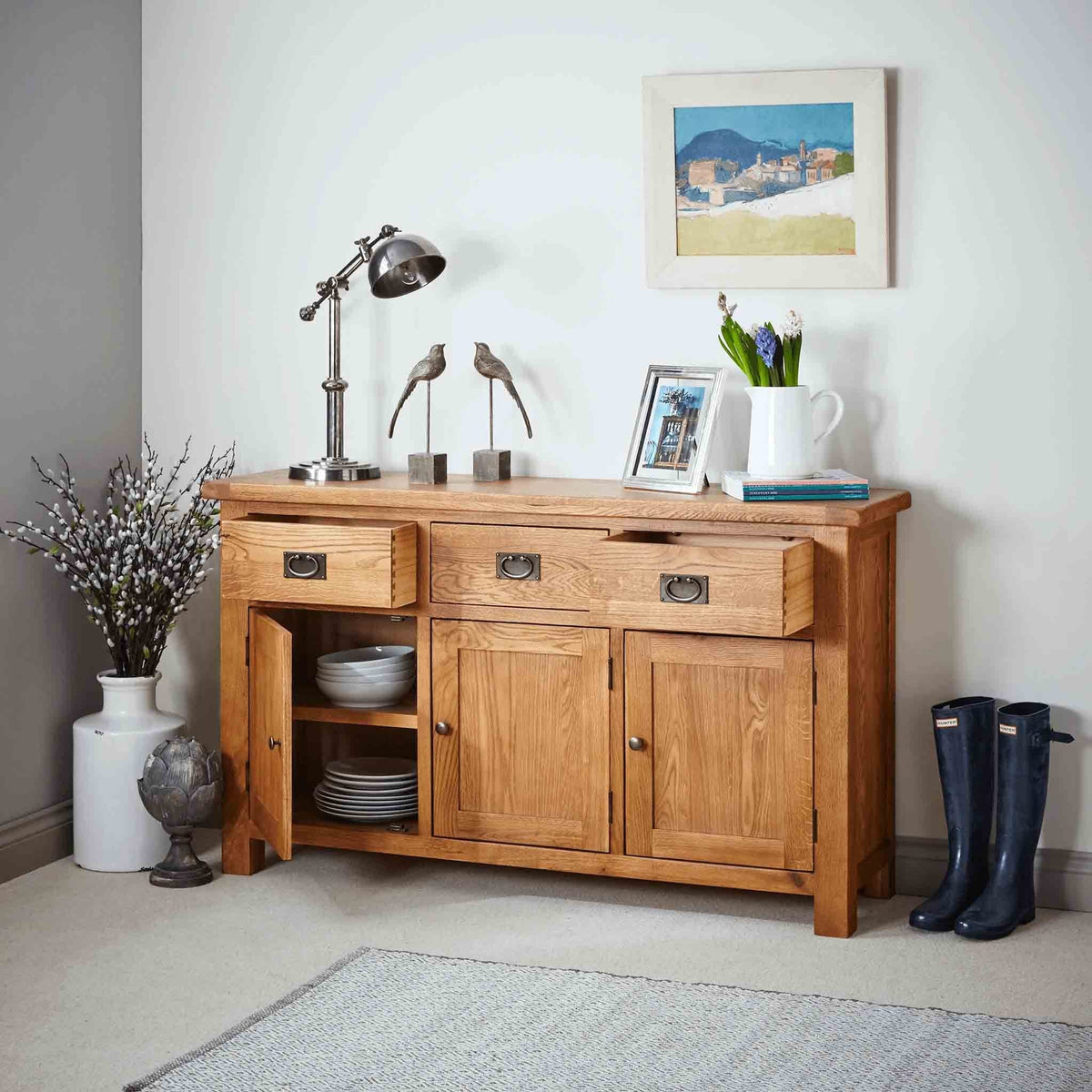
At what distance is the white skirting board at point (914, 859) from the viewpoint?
3.01 m

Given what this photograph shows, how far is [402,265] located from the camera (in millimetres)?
3131

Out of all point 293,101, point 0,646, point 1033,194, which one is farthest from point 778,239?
point 0,646

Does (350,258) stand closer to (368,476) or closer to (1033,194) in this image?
(368,476)

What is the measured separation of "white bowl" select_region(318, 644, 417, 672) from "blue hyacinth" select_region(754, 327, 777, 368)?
1.00m

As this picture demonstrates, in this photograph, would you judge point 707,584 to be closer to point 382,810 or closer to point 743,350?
point 743,350

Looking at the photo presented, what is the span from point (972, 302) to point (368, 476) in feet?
4.37


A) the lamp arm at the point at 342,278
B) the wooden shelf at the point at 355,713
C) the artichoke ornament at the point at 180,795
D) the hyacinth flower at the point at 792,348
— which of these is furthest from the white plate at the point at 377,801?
the hyacinth flower at the point at 792,348

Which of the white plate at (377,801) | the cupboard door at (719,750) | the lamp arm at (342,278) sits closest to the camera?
the cupboard door at (719,750)

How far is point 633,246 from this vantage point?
3.22 meters

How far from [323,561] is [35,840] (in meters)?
0.98

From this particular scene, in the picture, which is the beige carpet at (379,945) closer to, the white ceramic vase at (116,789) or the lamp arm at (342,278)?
the white ceramic vase at (116,789)

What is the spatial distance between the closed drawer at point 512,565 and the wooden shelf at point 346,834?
52cm

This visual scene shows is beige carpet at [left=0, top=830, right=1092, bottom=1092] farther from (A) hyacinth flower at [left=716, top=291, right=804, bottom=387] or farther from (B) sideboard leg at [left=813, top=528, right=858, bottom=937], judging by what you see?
(A) hyacinth flower at [left=716, top=291, right=804, bottom=387]

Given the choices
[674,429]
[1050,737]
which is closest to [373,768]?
[674,429]
